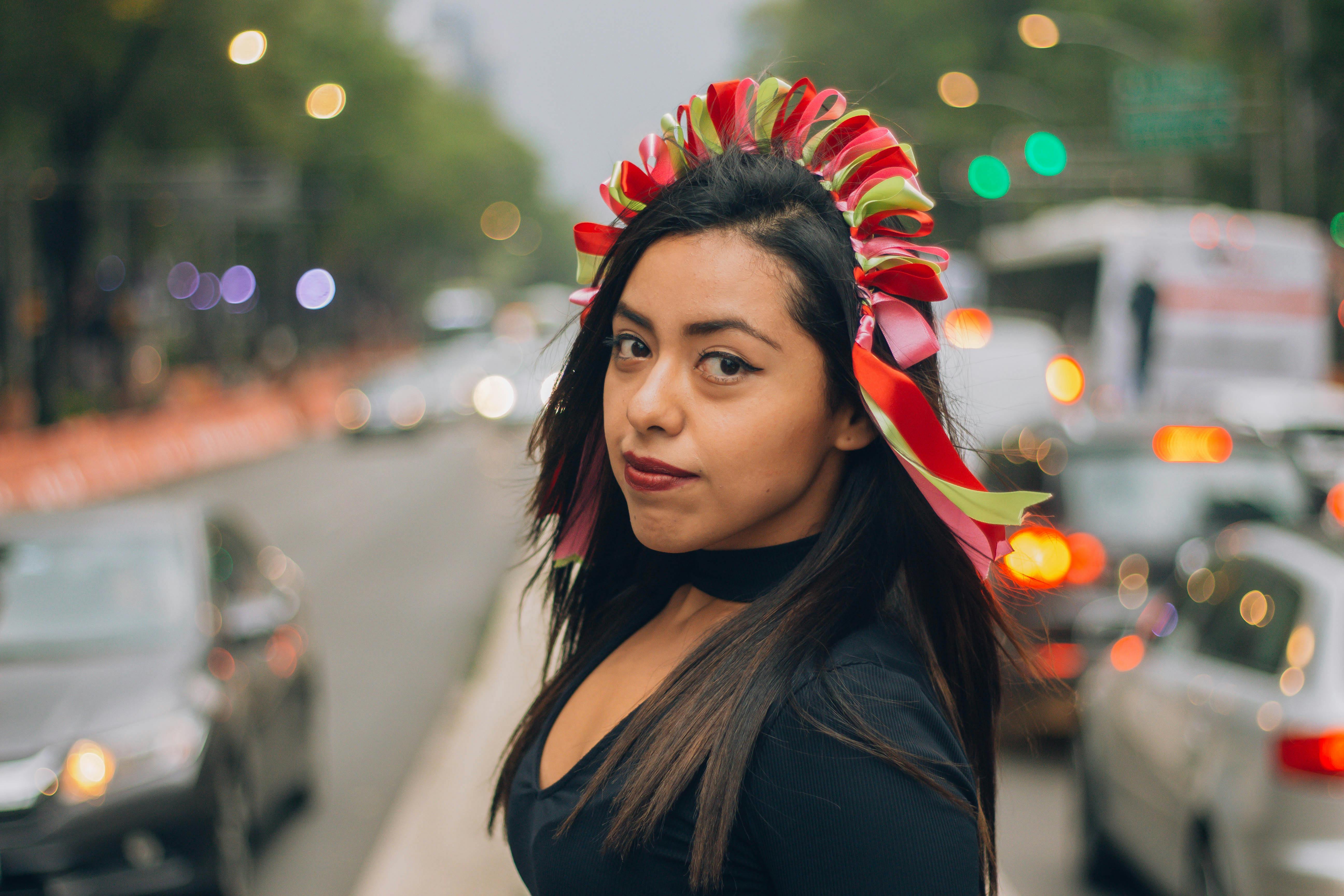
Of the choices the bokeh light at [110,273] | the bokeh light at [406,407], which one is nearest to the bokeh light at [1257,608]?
the bokeh light at [406,407]

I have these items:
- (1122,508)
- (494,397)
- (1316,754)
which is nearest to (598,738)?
(1316,754)

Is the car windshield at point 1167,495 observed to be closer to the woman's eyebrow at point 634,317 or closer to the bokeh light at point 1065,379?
the woman's eyebrow at point 634,317

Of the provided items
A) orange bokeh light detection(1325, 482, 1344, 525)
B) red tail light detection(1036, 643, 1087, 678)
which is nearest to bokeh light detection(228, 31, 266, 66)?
orange bokeh light detection(1325, 482, 1344, 525)

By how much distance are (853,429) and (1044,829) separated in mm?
5958

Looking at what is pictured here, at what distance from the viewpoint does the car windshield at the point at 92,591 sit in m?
6.28

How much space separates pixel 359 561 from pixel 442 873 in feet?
40.2

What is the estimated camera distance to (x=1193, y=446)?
8930mm

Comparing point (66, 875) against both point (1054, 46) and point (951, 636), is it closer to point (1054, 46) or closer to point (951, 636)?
point (951, 636)

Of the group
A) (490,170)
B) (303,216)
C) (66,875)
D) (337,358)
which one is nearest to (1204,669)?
(66,875)

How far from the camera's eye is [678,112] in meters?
2.07

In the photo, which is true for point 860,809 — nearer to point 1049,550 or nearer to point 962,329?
point 962,329

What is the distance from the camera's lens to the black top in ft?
4.99

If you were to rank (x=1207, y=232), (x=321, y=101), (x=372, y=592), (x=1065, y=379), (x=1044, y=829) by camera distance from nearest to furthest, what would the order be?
(x=1044, y=829) → (x=372, y=592) → (x=1065, y=379) → (x=1207, y=232) → (x=321, y=101)

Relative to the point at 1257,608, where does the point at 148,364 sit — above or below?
below
